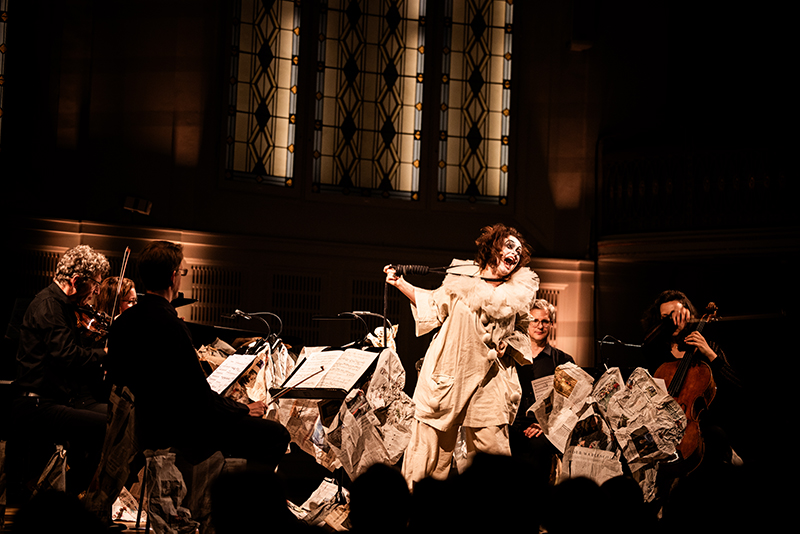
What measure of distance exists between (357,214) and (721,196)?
3202 millimetres

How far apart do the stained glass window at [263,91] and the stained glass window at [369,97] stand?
265 millimetres

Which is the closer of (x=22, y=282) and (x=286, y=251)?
(x=22, y=282)

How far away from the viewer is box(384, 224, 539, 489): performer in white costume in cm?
324

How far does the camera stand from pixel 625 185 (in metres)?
7.33

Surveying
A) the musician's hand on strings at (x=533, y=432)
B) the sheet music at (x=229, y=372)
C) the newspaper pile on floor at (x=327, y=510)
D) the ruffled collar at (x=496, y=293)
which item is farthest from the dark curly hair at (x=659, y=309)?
the sheet music at (x=229, y=372)

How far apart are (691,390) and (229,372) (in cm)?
232

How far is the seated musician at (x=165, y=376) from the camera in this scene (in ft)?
8.25

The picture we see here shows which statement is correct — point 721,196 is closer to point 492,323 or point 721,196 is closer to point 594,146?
point 594,146

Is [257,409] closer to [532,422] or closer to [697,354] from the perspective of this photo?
[532,422]

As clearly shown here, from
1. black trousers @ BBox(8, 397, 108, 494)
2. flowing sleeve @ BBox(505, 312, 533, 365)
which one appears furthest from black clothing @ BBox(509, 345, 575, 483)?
black trousers @ BBox(8, 397, 108, 494)

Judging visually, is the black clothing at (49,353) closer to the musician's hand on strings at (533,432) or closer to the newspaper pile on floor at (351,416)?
the newspaper pile on floor at (351,416)

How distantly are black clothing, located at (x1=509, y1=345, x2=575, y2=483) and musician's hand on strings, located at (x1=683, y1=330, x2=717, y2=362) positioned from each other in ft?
2.16

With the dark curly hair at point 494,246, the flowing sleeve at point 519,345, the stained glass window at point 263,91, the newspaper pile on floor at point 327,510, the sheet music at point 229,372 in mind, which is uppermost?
the stained glass window at point 263,91

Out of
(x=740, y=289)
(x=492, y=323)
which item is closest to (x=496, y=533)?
(x=492, y=323)
